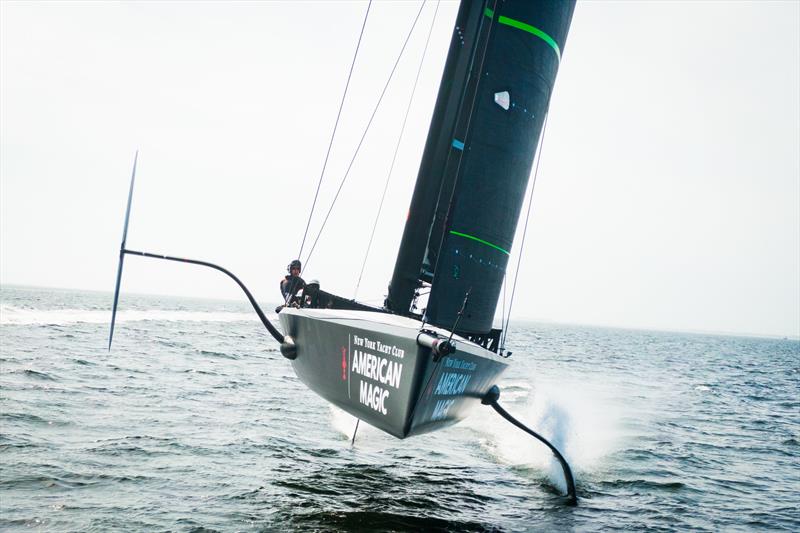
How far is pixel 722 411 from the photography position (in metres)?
16.6

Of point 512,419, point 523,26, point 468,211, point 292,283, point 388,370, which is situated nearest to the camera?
point 388,370

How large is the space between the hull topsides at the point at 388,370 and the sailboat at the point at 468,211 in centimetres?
3

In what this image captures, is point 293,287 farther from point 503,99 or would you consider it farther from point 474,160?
point 503,99

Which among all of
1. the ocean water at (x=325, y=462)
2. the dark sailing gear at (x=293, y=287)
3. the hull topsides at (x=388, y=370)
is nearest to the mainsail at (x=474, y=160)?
the hull topsides at (x=388, y=370)

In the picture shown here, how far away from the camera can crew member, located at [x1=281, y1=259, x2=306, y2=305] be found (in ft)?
25.5

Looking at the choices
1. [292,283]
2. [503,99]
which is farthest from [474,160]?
[292,283]

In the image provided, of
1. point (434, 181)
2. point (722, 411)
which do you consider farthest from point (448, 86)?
point (722, 411)

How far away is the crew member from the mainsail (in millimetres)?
1244

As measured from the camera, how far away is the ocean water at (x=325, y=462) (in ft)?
19.6

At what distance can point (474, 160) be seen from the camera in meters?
7.23

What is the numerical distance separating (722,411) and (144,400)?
564 inches

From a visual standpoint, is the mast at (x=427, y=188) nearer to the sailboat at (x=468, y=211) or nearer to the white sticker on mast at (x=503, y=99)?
the sailboat at (x=468, y=211)

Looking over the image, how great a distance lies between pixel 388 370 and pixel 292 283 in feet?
9.24

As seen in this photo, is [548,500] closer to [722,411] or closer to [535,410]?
[535,410]
